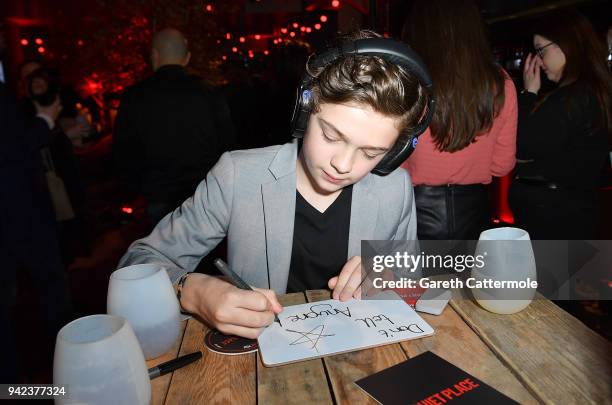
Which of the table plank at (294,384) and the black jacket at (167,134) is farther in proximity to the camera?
the black jacket at (167,134)

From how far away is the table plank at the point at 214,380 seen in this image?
0.79 meters

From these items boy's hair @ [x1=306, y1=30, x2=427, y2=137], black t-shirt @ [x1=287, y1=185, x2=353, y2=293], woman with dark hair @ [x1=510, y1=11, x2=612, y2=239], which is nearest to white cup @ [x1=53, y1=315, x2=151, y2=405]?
boy's hair @ [x1=306, y1=30, x2=427, y2=137]

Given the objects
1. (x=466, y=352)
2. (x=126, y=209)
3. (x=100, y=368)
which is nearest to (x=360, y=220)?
(x=466, y=352)

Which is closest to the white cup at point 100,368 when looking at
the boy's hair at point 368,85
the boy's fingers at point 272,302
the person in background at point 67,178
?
the boy's fingers at point 272,302

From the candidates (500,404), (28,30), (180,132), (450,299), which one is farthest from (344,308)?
(28,30)

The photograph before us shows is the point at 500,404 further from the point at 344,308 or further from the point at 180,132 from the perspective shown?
the point at 180,132

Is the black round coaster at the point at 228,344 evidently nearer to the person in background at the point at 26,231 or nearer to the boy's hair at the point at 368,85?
the boy's hair at the point at 368,85

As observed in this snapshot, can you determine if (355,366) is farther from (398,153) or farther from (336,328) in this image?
(398,153)

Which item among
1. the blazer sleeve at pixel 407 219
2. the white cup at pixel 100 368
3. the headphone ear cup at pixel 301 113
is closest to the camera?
the white cup at pixel 100 368

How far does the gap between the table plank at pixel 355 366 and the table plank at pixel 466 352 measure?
0.14 feet

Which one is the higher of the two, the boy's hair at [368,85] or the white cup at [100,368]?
the boy's hair at [368,85]

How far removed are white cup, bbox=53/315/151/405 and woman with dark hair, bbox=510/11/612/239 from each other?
235 centimetres

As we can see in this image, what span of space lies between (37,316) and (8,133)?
5.02 ft

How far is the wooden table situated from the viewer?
2.60ft
